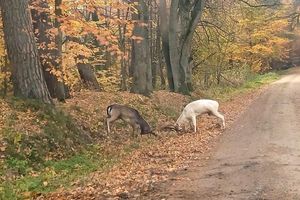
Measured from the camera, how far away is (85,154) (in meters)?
13.6

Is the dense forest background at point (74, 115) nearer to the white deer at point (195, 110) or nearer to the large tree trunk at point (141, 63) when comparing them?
the large tree trunk at point (141, 63)

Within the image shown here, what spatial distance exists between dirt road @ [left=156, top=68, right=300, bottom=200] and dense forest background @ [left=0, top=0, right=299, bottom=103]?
4.95 m

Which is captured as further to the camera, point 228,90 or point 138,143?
point 228,90

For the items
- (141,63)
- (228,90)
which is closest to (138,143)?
(141,63)

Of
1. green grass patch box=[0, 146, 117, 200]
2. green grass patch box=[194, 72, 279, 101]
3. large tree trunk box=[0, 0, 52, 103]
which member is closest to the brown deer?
green grass patch box=[0, 146, 117, 200]

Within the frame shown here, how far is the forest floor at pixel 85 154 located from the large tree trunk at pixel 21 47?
564mm

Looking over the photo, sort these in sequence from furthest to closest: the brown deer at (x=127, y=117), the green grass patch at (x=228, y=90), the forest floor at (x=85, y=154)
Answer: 1. the green grass patch at (x=228, y=90)
2. the brown deer at (x=127, y=117)
3. the forest floor at (x=85, y=154)

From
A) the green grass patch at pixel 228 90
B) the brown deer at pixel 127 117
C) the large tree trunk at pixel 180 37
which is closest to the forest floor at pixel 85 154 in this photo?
the brown deer at pixel 127 117

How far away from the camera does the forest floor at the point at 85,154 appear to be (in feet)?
31.4

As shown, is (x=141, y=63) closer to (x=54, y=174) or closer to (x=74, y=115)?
(x=74, y=115)

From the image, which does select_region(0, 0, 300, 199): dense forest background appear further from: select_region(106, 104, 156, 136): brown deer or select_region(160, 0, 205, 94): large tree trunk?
A: select_region(106, 104, 156, 136): brown deer

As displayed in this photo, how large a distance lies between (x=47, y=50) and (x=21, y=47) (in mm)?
3456

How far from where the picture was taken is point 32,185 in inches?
391

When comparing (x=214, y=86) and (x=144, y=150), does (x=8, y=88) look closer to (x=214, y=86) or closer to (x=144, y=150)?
(x=144, y=150)
